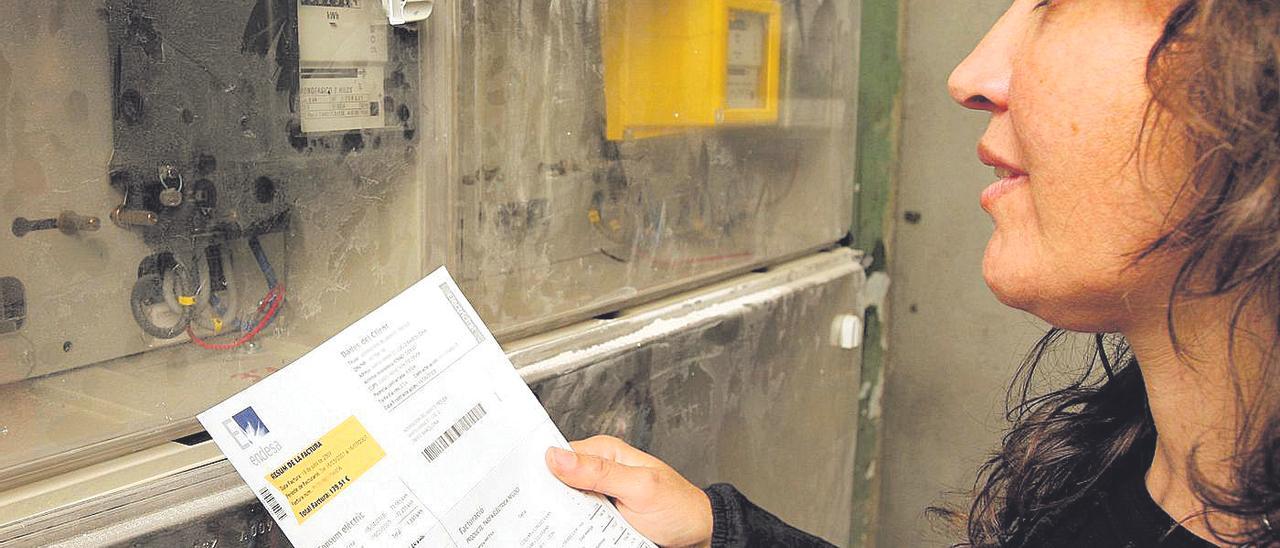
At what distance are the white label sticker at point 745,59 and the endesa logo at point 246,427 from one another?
84 centimetres

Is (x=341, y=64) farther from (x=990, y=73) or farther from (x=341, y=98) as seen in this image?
(x=990, y=73)

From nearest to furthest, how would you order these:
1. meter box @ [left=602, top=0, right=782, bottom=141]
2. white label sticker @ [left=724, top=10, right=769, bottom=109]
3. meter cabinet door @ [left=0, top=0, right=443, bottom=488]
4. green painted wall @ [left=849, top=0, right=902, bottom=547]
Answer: meter cabinet door @ [left=0, top=0, right=443, bottom=488], meter box @ [left=602, top=0, right=782, bottom=141], white label sticker @ [left=724, top=10, right=769, bottom=109], green painted wall @ [left=849, top=0, right=902, bottom=547]

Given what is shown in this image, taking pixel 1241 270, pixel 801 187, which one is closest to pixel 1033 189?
pixel 1241 270

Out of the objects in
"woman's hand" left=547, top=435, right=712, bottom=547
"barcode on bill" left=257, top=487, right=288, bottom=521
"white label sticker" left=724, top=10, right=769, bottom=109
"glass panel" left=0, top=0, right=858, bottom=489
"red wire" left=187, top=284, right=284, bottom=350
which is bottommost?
"woman's hand" left=547, top=435, right=712, bottom=547

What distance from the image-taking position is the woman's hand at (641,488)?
0.86 meters

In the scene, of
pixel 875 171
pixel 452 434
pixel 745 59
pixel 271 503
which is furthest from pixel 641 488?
pixel 875 171

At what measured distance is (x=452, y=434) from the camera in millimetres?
791

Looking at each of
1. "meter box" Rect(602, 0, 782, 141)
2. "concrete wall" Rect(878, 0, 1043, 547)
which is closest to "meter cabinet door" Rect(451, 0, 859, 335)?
"meter box" Rect(602, 0, 782, 141)

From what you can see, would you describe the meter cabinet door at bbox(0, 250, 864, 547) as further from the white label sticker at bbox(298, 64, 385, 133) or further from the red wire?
the white label sticker at bbox(298, 64, 385, 133)

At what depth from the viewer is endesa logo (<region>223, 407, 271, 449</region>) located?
0.68 meters

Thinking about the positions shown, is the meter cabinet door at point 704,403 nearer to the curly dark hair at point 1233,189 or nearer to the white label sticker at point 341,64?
the white label sticker at point 341,64

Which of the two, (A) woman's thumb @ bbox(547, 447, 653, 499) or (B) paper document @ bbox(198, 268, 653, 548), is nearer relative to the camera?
(B) paper document @ bbox(198, 268, 653, 548)

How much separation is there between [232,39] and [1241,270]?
75cm

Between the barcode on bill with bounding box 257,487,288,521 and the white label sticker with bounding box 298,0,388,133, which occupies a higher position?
the white label sticker with bounding box 298,0,388,133
